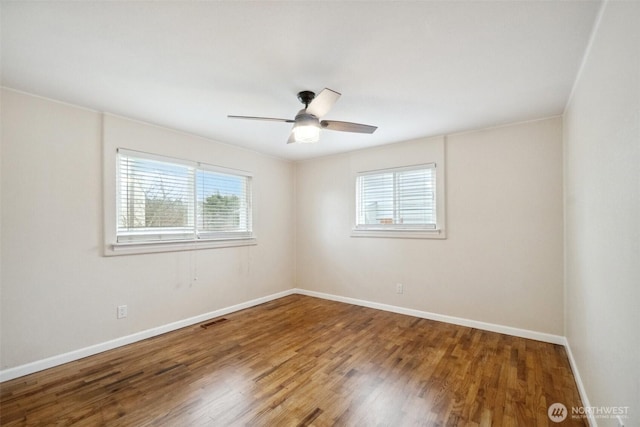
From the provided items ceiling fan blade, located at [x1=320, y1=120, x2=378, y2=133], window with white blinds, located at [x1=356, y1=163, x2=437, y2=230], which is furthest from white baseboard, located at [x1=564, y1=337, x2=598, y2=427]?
ceiling fan blade, located at [x1=320, y1=120, x2=378, y2=133]

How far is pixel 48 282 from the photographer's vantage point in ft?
8.23

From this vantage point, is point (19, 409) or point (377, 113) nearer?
point (19, 409)

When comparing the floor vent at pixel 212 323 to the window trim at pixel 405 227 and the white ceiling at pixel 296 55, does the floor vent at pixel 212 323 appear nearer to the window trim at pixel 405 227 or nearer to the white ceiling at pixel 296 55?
the window trim at pixel 405 227

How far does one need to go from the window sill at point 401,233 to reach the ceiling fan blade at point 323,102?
7.60ft

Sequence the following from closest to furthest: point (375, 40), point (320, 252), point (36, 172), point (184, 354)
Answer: point (375, 40)
point (36, 172)
point (184, 354)
point (320, 252)

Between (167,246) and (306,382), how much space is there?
7.46 feet

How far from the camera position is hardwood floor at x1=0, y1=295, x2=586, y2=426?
6.08 feet

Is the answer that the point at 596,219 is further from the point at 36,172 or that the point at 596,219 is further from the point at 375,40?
the point at 36,172

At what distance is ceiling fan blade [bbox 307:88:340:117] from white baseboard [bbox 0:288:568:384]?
2766mm

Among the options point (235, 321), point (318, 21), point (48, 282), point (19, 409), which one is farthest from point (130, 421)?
point (318, 21)

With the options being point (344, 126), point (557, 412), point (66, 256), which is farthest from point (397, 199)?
point (66, 256)

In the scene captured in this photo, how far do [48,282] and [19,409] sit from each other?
1.01 meters

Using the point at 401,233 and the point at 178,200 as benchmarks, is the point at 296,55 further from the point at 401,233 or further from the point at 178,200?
the point at 401,233

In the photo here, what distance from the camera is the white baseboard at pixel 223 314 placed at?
7.79 ft
